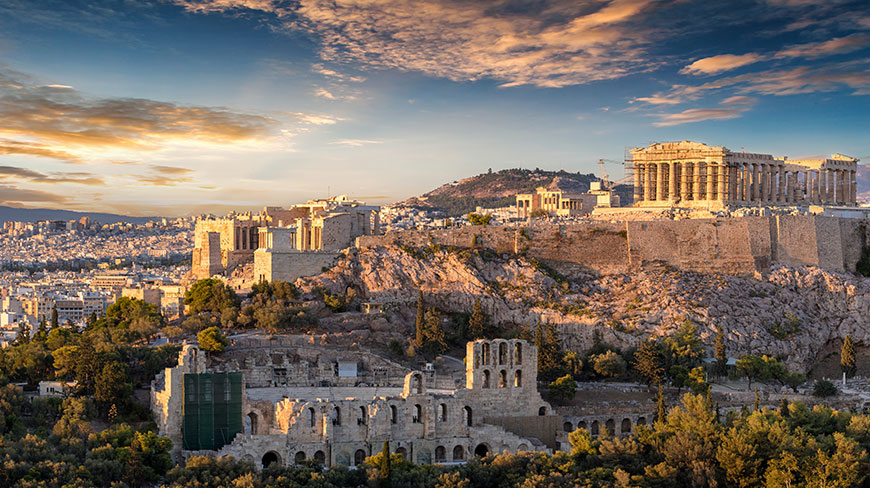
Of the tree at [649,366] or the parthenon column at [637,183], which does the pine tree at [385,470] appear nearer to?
the tree at [649,366]

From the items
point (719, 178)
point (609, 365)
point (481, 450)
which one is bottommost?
point (481, 450)

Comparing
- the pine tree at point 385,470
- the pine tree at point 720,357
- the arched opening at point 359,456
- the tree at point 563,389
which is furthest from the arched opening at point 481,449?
the pine tree at point 720,357

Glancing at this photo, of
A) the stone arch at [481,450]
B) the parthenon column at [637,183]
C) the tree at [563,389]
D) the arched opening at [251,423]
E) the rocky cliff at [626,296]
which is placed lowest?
the stone arch at [481,450]

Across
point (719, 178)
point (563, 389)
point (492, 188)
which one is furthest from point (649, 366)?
point (492, 188)

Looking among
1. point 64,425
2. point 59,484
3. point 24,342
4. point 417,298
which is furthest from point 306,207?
point 59,484

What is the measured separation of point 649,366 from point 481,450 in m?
11.8

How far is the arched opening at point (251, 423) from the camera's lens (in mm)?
34781

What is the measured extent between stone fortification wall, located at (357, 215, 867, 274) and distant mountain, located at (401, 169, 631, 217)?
6139 cm

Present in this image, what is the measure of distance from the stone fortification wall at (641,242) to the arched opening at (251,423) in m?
21.3

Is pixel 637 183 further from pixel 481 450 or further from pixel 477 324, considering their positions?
pixel 481 450

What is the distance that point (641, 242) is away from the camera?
57000 mm

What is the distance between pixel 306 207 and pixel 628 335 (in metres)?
24.4

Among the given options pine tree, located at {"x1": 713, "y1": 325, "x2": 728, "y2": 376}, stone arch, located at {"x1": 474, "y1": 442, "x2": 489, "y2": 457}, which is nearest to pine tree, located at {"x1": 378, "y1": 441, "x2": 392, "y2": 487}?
stone arch, located at {"x1": 474, "y1": 442, "x2": 489, "y2": 457}

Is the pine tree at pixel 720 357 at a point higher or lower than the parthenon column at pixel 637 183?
lower
